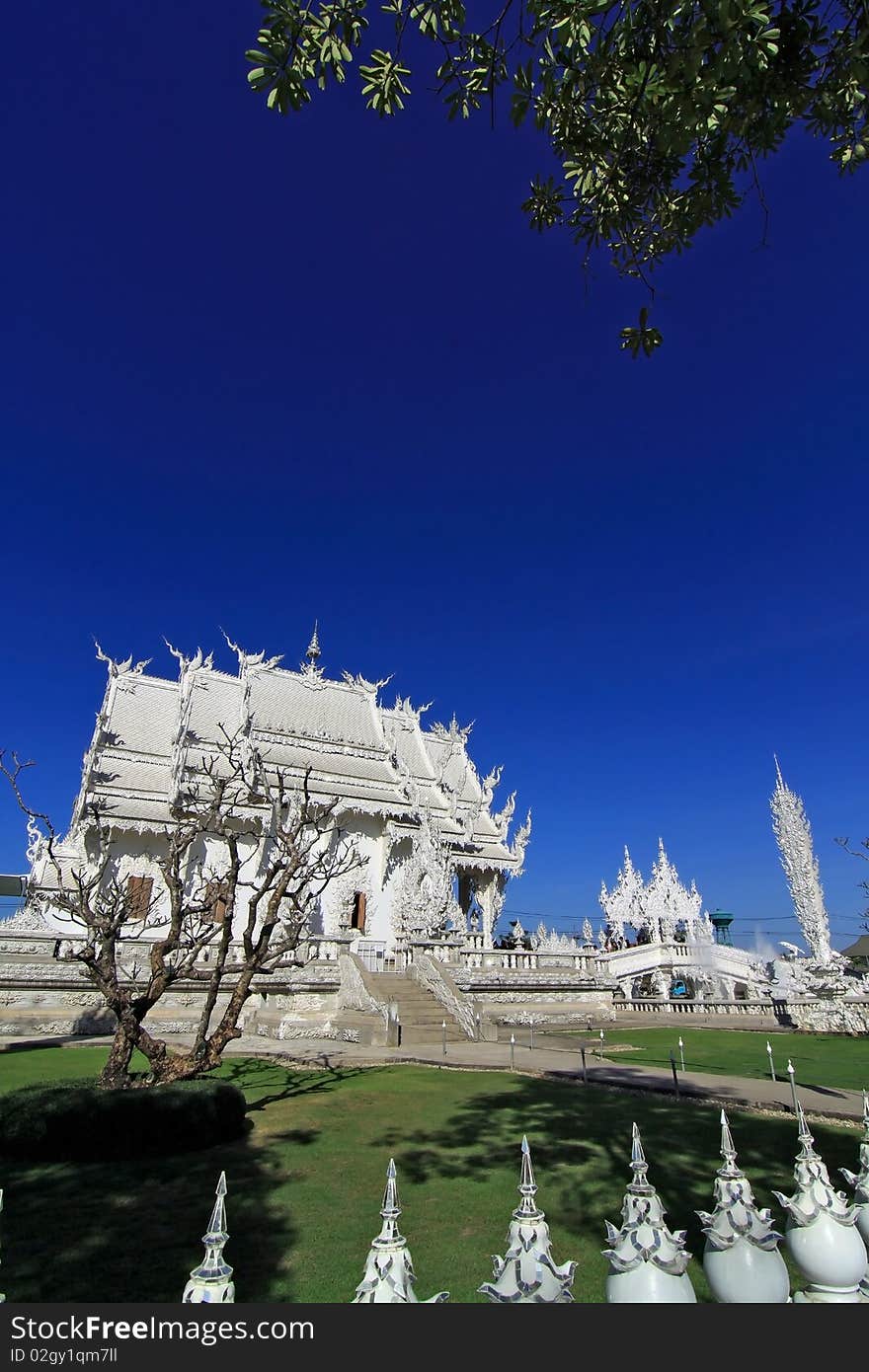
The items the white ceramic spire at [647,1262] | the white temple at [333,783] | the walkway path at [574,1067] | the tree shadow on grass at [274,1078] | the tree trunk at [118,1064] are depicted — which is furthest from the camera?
the white temple at [333,783]

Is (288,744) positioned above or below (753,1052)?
above

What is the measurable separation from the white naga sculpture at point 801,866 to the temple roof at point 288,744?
21734mm

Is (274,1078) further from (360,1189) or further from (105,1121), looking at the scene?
(360,1189)

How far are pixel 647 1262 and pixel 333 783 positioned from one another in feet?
100.0

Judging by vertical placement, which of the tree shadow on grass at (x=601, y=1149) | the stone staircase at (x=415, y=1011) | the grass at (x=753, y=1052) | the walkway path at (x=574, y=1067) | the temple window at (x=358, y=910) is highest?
the temple window at (x=358, y=910)

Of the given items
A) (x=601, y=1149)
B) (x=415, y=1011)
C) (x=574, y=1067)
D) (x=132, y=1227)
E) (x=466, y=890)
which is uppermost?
(x=466, y=890)

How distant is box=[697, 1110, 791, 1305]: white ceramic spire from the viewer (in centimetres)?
224

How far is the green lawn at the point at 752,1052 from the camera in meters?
12.0

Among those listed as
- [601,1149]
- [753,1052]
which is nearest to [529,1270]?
[601,1149]

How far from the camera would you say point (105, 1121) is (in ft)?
24.7

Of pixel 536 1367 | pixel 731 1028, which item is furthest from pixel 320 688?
pixel 536 1367

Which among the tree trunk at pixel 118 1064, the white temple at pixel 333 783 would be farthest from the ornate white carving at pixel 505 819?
the tree trunk at pixel 118 1064

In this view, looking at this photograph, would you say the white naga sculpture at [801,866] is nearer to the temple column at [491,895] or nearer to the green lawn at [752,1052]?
the temple column at [491,895]

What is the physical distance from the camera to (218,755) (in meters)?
31.9
